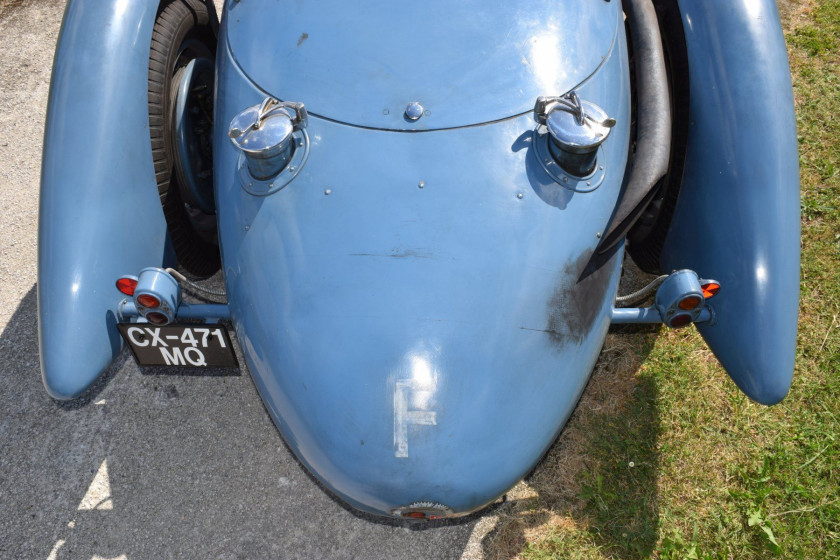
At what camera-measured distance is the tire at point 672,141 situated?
3.27 m

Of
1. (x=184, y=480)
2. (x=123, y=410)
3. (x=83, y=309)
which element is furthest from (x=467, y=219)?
(x=123, y=410)

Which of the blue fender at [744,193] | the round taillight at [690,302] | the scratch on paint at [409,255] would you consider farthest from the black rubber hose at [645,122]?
the scratch on paint at [409,255]

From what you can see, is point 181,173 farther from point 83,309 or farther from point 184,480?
point 184,480

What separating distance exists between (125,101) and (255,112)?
0.80 meters

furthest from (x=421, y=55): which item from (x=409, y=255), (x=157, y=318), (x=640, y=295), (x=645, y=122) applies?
(x=157, y=318)

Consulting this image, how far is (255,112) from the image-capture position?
257 centimetres

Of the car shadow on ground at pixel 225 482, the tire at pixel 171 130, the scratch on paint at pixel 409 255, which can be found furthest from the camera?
the car shadow on ground at pixel 225 482

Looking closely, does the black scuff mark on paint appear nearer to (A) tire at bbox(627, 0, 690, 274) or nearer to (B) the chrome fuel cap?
(A) tire at bbox(627, 0, 690, 274)

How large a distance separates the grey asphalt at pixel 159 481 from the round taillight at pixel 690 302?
1.39m

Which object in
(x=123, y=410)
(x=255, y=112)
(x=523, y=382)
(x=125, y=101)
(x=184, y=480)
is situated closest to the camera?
(x=523, y=382)

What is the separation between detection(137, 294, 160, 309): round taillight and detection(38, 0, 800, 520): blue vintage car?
0.02 m

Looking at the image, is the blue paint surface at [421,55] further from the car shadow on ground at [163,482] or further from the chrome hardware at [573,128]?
the car shadow on ground at [163,482]

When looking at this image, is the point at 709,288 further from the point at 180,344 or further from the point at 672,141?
the point at 180,344

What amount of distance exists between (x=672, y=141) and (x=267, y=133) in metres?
1.87
